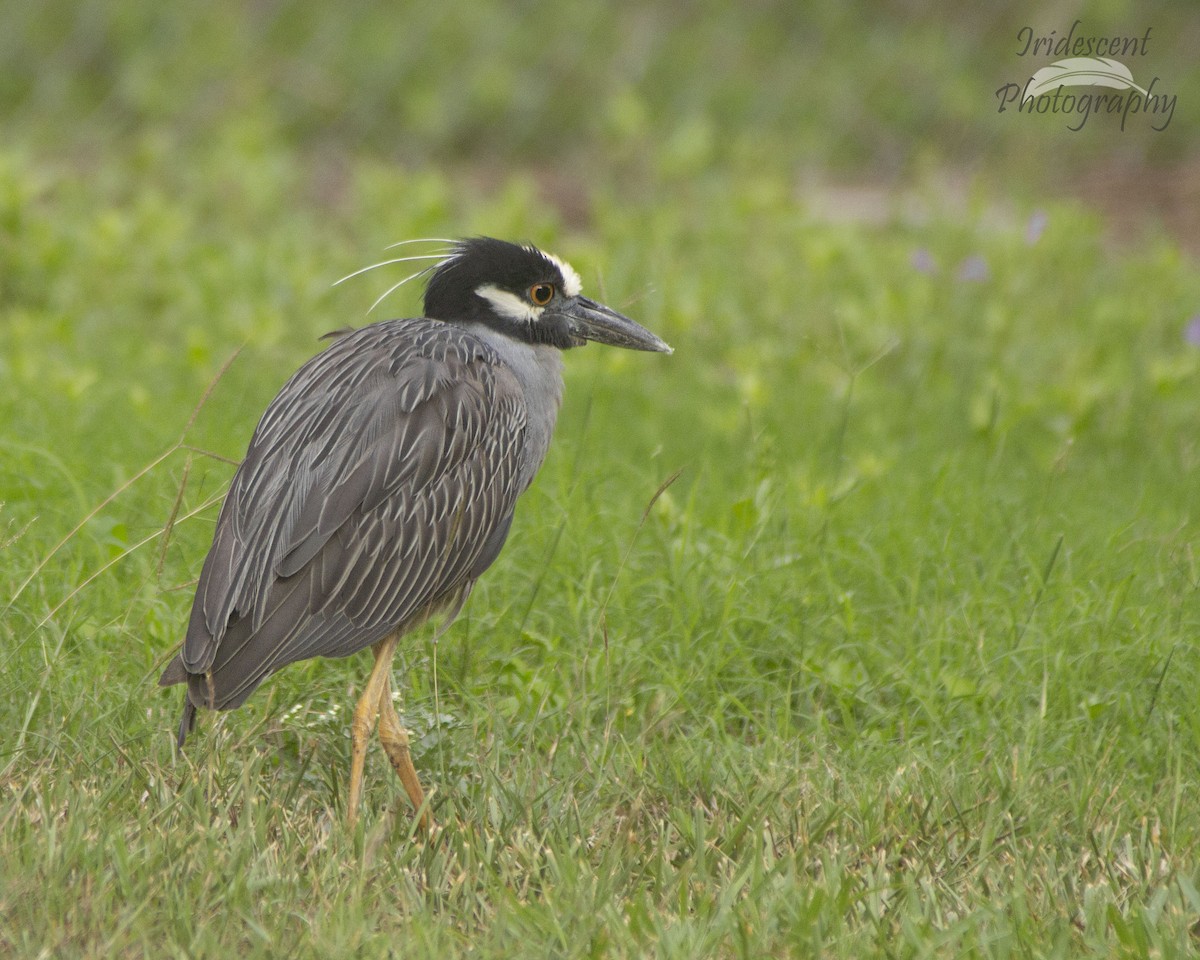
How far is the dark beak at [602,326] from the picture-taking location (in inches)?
173

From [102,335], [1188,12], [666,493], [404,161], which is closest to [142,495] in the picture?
[666,493]

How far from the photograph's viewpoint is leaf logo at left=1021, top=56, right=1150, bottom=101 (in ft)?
31.4

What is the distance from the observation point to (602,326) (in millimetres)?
4430

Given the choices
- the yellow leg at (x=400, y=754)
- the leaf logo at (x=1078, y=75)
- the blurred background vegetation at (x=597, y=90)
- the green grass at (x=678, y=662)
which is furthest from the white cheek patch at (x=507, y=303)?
the leaf logo at (x=1078, y=75)

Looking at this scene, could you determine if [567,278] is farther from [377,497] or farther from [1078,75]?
[1078,75]

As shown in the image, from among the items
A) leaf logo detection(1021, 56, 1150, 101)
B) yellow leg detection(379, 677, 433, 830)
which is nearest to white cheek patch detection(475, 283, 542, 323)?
yellow leg detection(379, 677, 433, 830)

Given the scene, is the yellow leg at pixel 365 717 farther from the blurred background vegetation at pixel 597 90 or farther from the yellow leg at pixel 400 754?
the blurred background vegetation at pixel 597 90

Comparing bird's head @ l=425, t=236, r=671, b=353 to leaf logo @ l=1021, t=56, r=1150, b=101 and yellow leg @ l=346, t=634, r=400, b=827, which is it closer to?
yellow leg @ l=346, t=634, r=400, b=827

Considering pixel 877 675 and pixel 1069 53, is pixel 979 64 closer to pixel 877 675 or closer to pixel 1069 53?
pixel 1069 53

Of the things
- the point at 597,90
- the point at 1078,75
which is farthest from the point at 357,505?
the point at 1078,75

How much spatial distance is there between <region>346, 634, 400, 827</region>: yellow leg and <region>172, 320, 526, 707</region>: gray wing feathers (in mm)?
90

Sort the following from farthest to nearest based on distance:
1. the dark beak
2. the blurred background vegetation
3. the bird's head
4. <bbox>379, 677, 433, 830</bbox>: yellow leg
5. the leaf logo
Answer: the leaf logo < the blurred background vegetation < the dark beak < the bird's head < <bbox>379, 677, 433, 830</bbox>: yellow leg

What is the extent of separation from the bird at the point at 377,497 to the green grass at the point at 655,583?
191mm

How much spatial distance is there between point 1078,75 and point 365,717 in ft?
24.7
